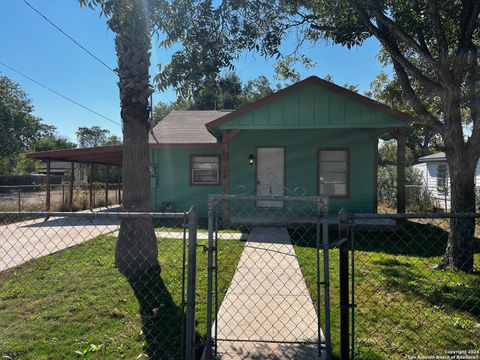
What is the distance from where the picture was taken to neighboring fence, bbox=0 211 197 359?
Answer: 132 inches

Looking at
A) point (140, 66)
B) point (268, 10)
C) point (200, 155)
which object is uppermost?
point (268, 10)

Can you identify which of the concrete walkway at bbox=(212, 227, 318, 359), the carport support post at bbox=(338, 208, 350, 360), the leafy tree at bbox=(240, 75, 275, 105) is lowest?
the concrete walkway at bbox=(212, 227, 318, 359)

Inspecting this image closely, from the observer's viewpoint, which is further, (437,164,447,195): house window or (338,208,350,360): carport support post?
(437,164,447,195): house window

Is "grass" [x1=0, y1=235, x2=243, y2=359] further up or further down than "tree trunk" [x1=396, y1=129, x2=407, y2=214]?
further down

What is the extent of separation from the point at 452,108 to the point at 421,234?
4.28m

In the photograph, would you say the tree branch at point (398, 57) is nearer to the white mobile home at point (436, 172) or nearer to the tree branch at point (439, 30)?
the tree branch at point (439, 30)

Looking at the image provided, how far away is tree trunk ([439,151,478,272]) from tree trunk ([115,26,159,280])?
4844 millimetres

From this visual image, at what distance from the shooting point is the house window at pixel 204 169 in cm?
1358

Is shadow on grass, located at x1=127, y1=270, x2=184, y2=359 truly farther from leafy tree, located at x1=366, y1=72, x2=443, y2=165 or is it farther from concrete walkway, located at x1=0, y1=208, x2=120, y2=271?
leafy tree, located at x1=366, y1=72, x2=443, y2=165

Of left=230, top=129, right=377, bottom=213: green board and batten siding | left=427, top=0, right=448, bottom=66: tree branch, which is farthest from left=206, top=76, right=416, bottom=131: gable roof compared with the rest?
left=427, top=0, right=448, bottom=66: tree branch

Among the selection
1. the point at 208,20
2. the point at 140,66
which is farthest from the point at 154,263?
the point at 208,20

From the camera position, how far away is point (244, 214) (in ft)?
40.0

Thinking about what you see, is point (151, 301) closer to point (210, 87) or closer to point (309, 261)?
point (309, 261)

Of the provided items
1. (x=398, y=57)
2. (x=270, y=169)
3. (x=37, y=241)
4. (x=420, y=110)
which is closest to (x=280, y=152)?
(x=270, y=169)
